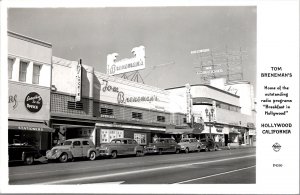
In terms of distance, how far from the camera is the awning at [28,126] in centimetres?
2153

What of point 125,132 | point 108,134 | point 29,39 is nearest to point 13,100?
point 29,39

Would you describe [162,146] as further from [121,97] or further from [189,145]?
[121,97]

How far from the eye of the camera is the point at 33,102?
24453 mm

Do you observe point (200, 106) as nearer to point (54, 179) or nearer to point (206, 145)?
point (206, 145)

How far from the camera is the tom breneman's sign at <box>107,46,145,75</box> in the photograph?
110ft

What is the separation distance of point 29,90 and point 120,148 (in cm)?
769

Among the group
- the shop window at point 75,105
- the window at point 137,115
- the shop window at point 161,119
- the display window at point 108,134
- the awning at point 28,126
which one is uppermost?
the shop window at point 75,105

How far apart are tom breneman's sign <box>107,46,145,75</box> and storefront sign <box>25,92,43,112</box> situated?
37.8ft

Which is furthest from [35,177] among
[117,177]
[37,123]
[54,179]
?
[37,123]

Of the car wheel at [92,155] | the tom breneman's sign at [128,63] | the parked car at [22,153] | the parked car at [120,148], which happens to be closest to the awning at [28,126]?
the parked car at [22,153]

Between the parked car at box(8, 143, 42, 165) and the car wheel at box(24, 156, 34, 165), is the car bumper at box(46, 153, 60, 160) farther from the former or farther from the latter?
the car wheel at box(24, 156, 34, 165)

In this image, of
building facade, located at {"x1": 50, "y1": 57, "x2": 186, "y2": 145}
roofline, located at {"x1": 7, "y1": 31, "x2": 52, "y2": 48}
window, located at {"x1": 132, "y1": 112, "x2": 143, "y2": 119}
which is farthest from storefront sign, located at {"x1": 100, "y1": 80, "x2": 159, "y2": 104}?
roofline, located at {"x1": 7, "y1": 31, "x2": 52, "y2": 48}

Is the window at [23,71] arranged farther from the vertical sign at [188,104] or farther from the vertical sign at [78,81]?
the vertical sign at [188,104]

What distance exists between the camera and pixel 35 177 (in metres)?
13.6
